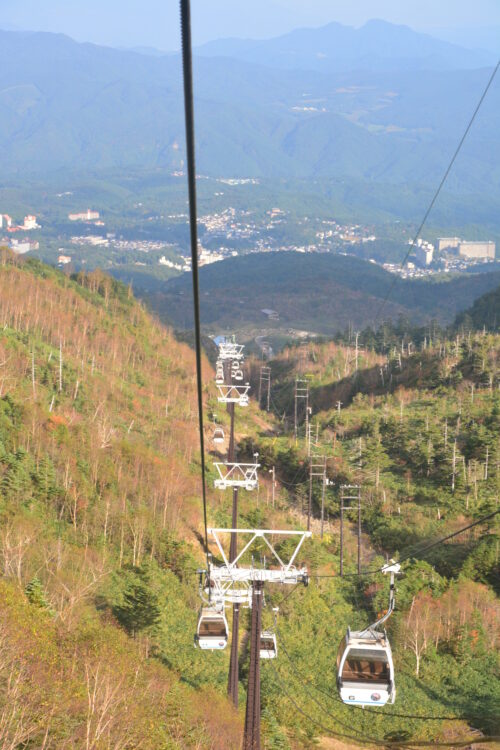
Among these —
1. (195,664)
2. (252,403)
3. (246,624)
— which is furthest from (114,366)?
(195,664)

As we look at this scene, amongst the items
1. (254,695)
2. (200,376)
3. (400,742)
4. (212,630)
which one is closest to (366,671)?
(254,695)

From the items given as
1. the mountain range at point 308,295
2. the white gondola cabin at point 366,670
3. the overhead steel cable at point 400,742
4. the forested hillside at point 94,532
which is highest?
the white gondola cabin at point 366,670

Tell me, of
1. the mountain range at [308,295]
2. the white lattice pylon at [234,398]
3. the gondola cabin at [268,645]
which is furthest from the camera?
the mountain range at [308,295]

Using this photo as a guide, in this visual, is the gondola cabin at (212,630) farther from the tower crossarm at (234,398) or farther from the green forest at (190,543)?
the tower crossarm at (234,398)

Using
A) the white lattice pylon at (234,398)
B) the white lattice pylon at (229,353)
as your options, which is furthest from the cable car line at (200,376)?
the white lattice pylon at (229,353)

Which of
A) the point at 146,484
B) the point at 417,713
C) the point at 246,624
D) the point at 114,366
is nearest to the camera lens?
the point at 417,713

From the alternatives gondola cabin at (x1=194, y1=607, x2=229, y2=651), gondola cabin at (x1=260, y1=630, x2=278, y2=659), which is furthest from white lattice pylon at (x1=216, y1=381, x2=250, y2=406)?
gondola cabin at (x1=194, y1=607, x2=229, y2=651)

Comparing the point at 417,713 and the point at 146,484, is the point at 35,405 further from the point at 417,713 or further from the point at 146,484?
the point at 417,713
